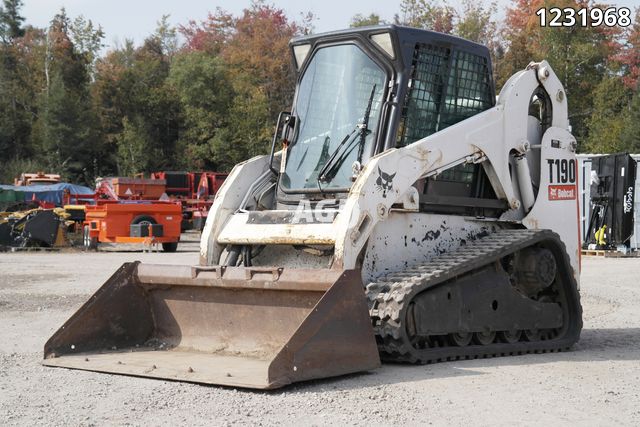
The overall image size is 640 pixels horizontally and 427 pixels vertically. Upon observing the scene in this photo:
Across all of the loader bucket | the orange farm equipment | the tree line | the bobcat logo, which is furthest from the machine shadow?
the tree line

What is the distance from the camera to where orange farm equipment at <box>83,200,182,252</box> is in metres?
24.9

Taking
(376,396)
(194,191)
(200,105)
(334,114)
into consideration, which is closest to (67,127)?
(200,105)

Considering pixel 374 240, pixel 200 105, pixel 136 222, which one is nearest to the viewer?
pixel 374 240

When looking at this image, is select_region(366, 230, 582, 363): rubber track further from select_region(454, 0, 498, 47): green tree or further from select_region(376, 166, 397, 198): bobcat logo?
select_region(454, 0, 498, 47): green tree

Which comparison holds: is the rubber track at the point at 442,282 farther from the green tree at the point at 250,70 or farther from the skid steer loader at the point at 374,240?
the green tree at the point at 250,70

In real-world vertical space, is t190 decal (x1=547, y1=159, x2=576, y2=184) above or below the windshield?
below

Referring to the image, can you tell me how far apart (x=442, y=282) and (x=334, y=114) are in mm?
1994

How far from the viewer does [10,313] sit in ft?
38.4

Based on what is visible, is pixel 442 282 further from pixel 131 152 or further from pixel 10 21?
pixel 10 21

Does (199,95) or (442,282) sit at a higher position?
(199,95)

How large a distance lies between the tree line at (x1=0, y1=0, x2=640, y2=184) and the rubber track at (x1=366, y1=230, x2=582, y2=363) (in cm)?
3726

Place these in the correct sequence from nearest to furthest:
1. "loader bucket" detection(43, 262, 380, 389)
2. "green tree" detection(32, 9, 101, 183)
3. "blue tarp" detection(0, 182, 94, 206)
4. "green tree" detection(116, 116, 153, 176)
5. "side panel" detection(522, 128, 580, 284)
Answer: "loader bucket" detection(43, 262, 380, 389), "side panel" detection(522, 128, 580, 284), "blue tarp" detection(0, 182, 94, 206), "green tree" detection(32, 9, 101, 183), "green tree" detection(116, 116, 153, 176)

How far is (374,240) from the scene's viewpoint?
25.6ft

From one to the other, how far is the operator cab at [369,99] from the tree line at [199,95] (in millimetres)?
37223
